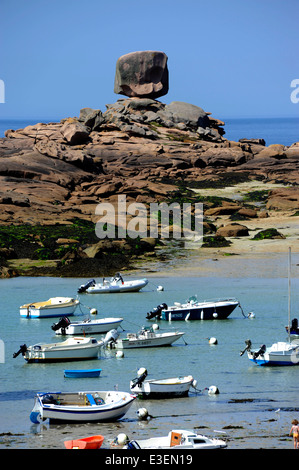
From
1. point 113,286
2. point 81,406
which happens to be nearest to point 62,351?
point 81,406

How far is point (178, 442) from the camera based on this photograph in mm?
24859

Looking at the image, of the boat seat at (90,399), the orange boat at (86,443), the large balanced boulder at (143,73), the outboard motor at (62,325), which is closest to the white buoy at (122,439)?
the orange boat at (86,443)

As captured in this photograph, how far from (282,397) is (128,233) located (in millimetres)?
45325

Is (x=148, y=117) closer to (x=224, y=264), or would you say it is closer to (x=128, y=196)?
(x=128, y=196)

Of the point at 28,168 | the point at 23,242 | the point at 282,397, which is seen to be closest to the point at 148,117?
the point at 28,168

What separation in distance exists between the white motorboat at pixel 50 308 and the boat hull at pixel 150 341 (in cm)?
1100

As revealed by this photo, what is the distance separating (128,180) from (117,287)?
46.0m

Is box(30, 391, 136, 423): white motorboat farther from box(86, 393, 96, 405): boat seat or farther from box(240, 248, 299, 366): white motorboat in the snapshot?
box(240, 248, 299, 366): white motorboat

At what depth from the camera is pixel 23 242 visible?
73.2 metres

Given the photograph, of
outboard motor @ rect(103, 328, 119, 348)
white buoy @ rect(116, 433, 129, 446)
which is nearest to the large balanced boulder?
outboard motor @ rect(103, 328, 119, 348)

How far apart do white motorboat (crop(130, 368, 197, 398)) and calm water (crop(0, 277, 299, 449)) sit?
414mm

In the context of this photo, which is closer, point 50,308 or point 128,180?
point 50,308

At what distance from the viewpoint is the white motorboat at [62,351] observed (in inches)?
1571

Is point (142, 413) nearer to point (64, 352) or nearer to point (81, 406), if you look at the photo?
point (81, 406)
